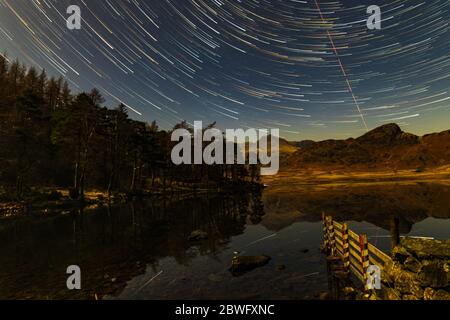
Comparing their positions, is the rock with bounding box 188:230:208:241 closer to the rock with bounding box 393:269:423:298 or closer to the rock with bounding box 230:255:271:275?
the rock with bounding box 230:255:271:275

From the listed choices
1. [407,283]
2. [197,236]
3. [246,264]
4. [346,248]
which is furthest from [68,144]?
[407,283]

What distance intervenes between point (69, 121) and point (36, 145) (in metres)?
12.9

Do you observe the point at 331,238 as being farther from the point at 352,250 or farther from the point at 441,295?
the point at 441,295

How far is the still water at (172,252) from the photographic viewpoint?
41.2ft

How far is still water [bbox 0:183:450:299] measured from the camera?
12570 millimetres

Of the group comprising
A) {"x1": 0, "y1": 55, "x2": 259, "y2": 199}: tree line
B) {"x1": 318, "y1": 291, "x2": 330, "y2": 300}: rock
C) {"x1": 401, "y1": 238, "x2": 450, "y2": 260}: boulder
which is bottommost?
{"x1": 318, "y1": 291, "x2": 330, "y2": 300}: rock

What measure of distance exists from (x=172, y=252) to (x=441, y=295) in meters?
15.0

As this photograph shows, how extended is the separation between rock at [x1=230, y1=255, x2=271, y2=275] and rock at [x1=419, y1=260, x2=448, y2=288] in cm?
848

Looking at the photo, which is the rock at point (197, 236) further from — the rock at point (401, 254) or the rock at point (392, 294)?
the rock at point (401, 254)

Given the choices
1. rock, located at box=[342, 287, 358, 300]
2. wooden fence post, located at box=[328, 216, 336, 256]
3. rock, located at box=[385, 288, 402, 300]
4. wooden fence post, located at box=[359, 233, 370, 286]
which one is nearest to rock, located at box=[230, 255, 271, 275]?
wooden fence post, located at box=[328, 216, 336, 256]

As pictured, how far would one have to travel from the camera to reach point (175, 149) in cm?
7206

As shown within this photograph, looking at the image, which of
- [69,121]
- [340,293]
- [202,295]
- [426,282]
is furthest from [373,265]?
[69,121]

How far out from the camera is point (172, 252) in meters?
19.1
